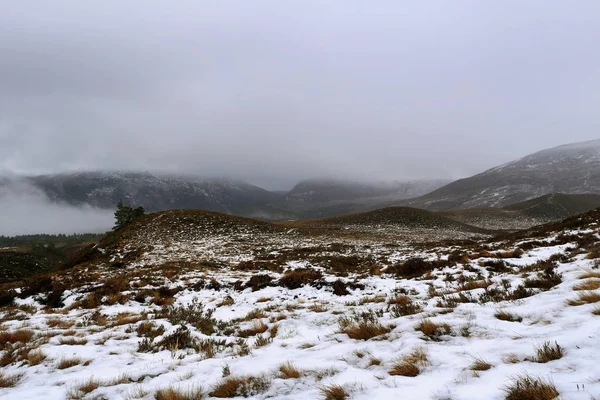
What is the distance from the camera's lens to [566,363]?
2914 millimetres

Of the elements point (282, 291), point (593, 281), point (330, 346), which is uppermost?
point (593, 281)

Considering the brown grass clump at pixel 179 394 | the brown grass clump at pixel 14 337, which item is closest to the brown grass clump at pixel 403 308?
the brown grass clump at pixel 179 394

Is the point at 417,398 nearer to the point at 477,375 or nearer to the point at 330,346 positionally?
the point at 477,375

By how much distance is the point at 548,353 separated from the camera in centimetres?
315

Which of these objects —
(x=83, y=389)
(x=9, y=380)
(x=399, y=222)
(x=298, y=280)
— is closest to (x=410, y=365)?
(x=83, y=389)

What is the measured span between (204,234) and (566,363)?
38.6m

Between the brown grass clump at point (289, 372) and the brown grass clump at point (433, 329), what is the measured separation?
223 centimetres

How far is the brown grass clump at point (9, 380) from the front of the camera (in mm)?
4203

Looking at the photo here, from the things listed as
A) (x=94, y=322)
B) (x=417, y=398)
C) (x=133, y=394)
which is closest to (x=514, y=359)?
(x=417, y=398)

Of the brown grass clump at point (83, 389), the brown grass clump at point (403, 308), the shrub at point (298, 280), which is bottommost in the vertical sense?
the shrub at point (298, 280)

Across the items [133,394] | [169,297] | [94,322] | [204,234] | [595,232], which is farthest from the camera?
[204,234]

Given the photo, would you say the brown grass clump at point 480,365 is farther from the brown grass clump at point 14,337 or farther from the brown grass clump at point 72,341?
the brown grass clump at point 14,337

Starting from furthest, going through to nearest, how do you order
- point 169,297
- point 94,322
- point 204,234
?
point 204,234 < point 169,297 < point 94,322

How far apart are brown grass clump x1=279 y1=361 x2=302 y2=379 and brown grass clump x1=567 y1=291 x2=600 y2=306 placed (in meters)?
4.69
